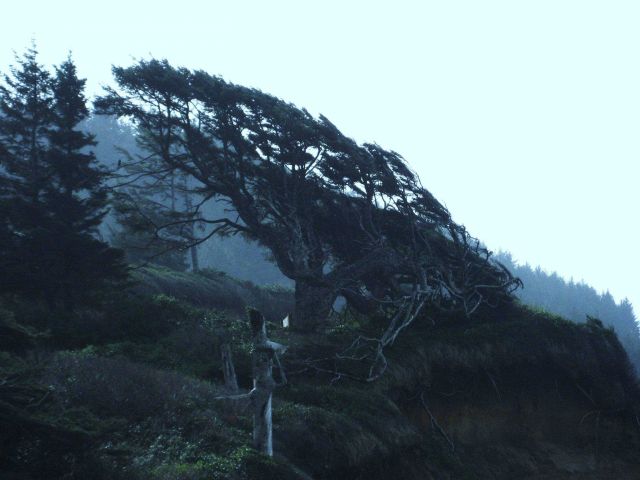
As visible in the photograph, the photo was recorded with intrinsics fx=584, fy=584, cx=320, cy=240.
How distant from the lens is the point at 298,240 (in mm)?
22047

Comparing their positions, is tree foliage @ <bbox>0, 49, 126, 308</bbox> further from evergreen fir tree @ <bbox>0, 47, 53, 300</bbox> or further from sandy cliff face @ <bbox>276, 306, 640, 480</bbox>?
sandy cliff face @ <bbox>276, 306, 640, 480</bbox>

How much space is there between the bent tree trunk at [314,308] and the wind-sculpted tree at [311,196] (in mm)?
38

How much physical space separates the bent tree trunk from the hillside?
114 centimetres

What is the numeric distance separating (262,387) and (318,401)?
424cm

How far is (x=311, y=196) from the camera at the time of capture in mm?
23656

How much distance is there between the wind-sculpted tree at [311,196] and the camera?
2156 cm

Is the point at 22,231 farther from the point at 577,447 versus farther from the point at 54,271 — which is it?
the point at 577,447

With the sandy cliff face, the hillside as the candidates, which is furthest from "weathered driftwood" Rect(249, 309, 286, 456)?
the sandy cliff face

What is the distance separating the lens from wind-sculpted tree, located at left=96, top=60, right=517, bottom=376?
70.7 feet

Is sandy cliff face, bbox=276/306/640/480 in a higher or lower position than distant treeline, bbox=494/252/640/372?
lower

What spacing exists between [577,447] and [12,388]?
1847 centimetres

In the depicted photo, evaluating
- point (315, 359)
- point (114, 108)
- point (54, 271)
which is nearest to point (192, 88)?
point (114, 108)

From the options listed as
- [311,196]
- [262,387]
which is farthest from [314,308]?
[262,387]

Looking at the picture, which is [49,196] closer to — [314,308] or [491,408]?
[314,308]
